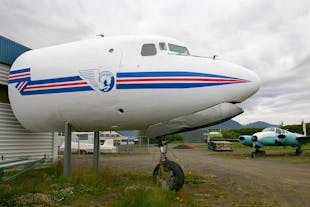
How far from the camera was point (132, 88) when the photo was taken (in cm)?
722

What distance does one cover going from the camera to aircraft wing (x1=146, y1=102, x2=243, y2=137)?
6.77 m

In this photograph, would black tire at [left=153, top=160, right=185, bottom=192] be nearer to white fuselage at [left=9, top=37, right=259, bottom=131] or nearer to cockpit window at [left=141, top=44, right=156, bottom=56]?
white fuselage at [left=9, top=37, right=259, bottom=131]

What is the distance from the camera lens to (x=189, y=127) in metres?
7.04

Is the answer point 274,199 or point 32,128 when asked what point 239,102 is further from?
point 32,128

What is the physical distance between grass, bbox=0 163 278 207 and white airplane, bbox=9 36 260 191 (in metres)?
0.91

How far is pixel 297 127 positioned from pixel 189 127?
50209 millimetres

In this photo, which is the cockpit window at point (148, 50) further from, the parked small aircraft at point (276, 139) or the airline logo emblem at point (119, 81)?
the parked small aircraft at point (276, 139)

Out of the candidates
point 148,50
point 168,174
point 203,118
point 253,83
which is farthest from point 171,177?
point 148,50

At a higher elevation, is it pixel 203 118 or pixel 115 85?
pixel 115 85

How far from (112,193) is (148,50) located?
402 centimetres

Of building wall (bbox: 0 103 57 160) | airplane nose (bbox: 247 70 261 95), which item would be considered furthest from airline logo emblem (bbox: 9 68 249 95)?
building wall (bbox: 0 103 57 160)

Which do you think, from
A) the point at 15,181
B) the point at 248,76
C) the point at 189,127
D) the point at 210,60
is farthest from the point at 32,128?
the point at 248,76

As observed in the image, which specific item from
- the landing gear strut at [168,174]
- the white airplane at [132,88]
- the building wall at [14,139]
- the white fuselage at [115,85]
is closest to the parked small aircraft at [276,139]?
the building wall at [14,139]

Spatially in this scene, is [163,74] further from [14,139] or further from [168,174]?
[14,139]
